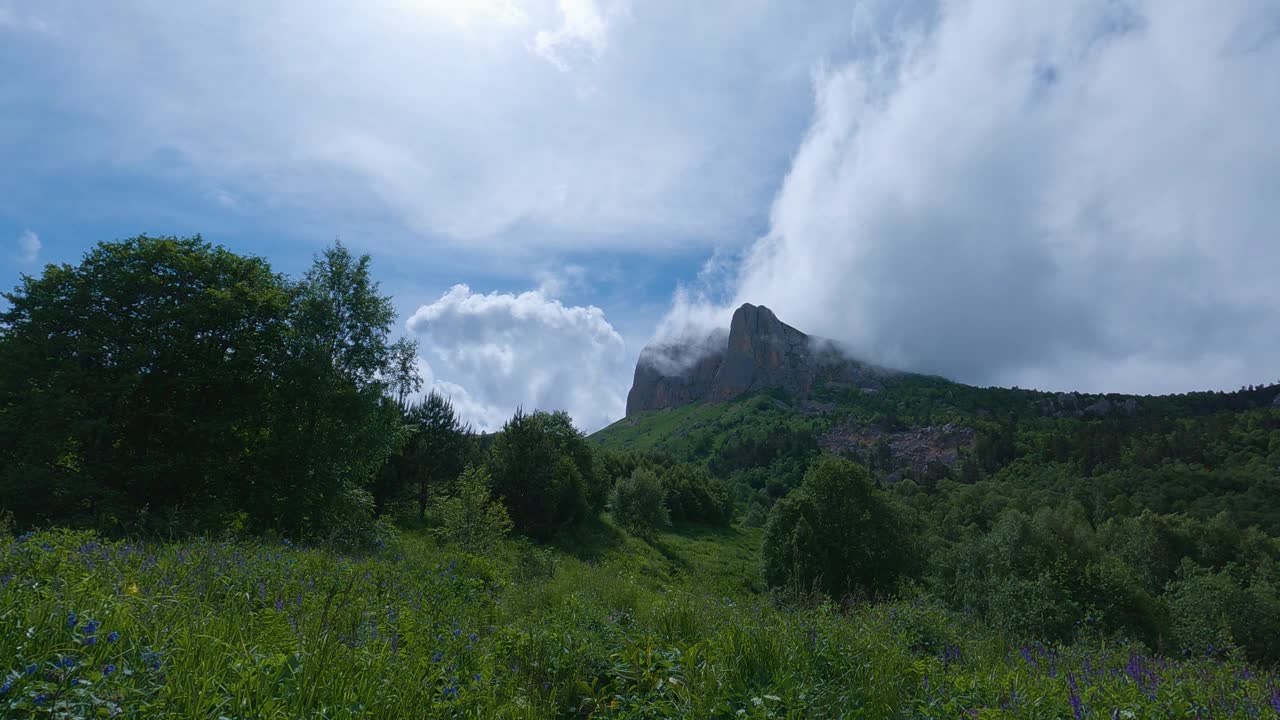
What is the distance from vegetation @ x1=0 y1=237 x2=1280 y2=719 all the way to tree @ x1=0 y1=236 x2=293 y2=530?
78 mm

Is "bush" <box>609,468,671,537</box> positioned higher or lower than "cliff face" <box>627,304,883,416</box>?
lower

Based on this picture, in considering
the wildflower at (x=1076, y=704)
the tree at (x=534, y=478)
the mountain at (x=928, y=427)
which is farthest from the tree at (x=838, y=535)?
the mountain at (x=928, y=427)

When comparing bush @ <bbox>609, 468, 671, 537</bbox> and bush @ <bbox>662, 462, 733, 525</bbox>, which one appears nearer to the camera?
bush @ <bbox>609, 468, 671, 537</bbox>

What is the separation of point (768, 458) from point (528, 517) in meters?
91.6

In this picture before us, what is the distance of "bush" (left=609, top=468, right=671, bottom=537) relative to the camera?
1751 inches

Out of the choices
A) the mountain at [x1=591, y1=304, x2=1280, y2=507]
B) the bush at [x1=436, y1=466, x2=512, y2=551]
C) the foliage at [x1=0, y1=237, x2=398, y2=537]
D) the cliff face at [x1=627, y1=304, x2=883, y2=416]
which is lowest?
the bush at [x1=436, y1=466, x2=512, y2=551]

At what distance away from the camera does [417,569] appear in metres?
9.05

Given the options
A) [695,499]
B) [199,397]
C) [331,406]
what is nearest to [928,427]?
[695,499]

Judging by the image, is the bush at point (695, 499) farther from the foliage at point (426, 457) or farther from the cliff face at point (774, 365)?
the cliff face at point (774, 365)

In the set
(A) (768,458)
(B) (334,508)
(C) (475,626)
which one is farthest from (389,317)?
(A) (768,458)

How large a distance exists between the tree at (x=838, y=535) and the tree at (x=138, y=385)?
24.4 m

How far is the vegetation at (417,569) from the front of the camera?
12.1 ft

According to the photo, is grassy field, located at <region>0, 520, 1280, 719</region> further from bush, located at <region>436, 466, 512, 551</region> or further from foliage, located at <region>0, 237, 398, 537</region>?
bush, located at <region>436, 466, 512, 551</region>

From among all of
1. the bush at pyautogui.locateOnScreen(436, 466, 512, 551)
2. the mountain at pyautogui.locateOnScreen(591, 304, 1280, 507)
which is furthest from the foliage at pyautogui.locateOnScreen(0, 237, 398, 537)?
the mountain at pyautogui.locateOnScreen(591, 304, 1280, 507)
